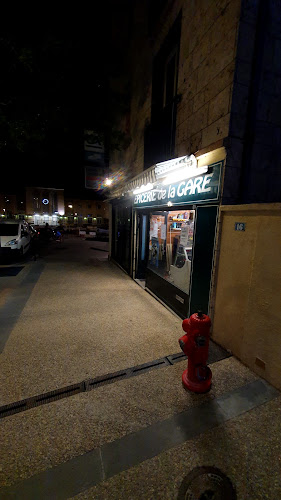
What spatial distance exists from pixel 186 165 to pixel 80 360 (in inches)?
160

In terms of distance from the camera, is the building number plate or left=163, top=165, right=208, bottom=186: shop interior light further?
left=163, top=165, right=208, bottom=186: shop interior light

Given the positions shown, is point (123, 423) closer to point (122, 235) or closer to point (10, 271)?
point (122, 235)

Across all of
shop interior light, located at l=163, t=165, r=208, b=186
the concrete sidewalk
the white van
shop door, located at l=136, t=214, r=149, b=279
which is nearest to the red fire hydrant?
the concrete sidewalk

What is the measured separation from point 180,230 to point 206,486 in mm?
4955

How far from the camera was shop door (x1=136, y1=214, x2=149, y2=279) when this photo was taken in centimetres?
773

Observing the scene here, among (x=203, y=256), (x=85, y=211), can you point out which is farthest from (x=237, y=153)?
(x=85, y=211)

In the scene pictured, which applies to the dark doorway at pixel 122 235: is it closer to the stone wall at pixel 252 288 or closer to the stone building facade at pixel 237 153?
the stone building facade at pixel 237 153

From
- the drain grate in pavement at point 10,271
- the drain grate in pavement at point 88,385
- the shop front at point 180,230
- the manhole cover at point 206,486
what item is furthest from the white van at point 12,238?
the manhole cover at point 206,486

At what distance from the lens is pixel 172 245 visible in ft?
22.1

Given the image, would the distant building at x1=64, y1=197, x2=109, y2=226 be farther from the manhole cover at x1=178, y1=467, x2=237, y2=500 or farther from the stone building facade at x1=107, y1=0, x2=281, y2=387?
the manhole cover at x1=178, y1=467, x2=237, y2=500

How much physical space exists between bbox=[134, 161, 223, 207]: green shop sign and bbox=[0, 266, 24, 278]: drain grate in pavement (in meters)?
6.30

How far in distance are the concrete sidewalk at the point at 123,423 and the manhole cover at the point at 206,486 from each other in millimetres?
50

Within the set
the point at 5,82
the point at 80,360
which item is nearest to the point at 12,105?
the point at 5,82

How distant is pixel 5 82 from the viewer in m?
5.90
